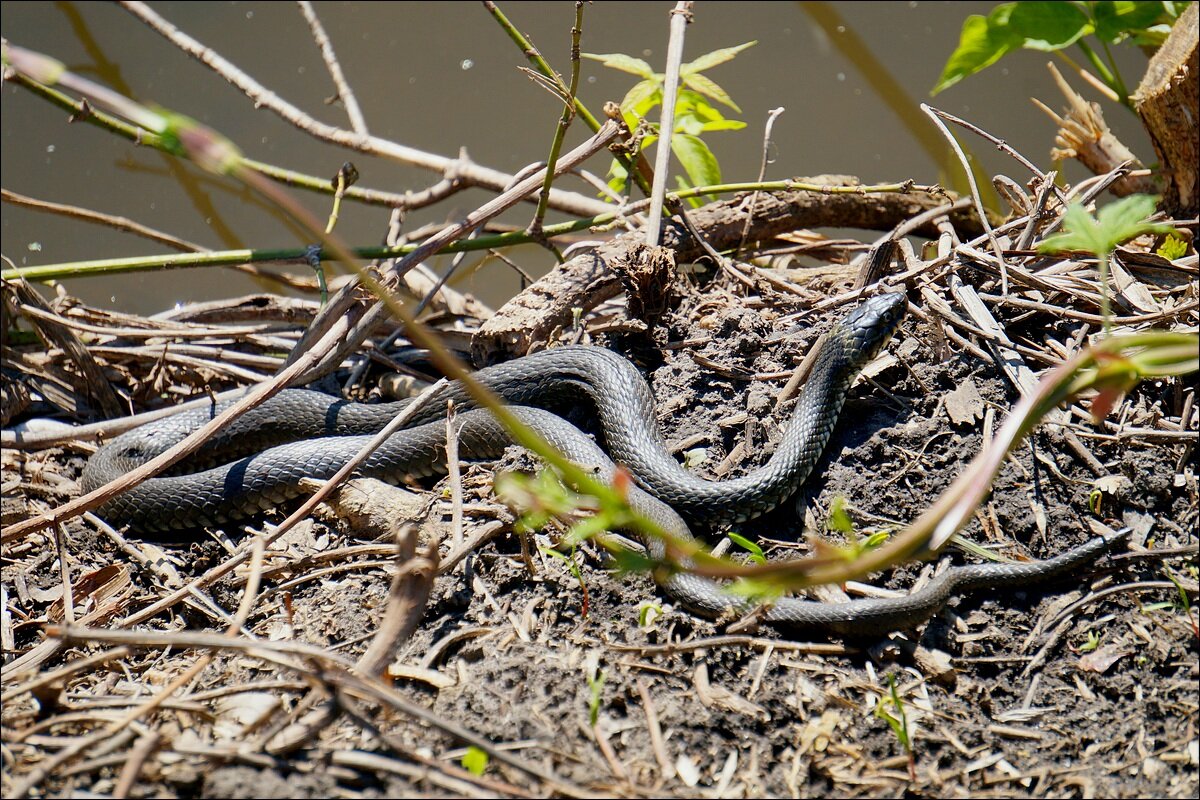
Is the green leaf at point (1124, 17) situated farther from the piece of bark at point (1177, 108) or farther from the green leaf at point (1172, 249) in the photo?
the green leaf at point (1172, 249)

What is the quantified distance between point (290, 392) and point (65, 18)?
5946mm

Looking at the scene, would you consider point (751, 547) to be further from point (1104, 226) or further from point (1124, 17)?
point (1124, 17)

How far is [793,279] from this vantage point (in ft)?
17.4

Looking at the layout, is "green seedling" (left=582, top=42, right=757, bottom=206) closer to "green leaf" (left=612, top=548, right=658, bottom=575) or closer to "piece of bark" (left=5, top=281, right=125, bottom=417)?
"piece of bark" (left=5, top=281, right=125, bottom=417)

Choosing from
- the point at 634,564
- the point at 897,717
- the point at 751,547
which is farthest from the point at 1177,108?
the point at 634,564

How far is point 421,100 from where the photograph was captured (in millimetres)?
8336

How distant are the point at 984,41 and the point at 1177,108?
1.70 meters

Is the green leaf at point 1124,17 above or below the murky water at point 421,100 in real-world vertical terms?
below

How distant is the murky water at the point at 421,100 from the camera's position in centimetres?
779

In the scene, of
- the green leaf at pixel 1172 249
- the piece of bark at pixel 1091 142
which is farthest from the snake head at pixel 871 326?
the piece of bark at pixel 1091 142

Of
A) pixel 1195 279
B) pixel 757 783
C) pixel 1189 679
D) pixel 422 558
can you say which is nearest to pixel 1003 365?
pixel 1195 279

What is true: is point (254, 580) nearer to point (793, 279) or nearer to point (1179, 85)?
point (793, 279)

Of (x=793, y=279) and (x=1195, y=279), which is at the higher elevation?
(x=793, y=279)

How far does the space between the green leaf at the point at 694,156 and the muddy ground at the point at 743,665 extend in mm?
1763
